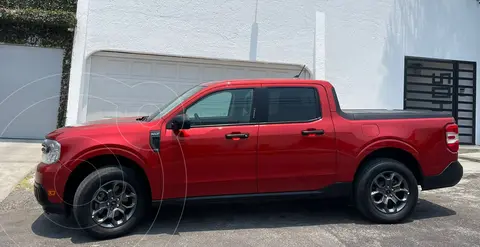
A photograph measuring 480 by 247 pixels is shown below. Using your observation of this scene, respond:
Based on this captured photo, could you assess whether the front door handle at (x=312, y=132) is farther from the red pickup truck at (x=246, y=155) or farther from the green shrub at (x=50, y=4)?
the green shrub at (x=50, y=4)

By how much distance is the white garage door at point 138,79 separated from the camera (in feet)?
31.4

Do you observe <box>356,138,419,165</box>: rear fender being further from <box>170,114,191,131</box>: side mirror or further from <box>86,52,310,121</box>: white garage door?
<box>86,52,310,121</box>: white garage door

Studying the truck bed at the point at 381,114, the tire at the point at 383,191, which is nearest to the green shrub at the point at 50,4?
the truck bed at the point at 381,114

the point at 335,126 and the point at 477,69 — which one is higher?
the point at 477,69

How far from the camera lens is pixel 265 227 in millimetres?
4660

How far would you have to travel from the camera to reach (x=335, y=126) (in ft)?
15.6

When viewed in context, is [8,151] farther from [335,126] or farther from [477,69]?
[477,69]

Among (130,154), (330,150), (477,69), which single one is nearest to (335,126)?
(330,150)

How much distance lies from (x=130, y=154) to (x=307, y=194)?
7.16 ft

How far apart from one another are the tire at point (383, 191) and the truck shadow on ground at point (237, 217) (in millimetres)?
203

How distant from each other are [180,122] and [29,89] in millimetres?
7377

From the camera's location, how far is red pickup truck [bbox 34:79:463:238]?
421 centimetres

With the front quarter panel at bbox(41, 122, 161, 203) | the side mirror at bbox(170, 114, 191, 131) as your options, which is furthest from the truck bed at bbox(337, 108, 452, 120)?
the front quarter panel at bbox(41, 122, 161, 203)

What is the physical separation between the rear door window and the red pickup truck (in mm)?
13
